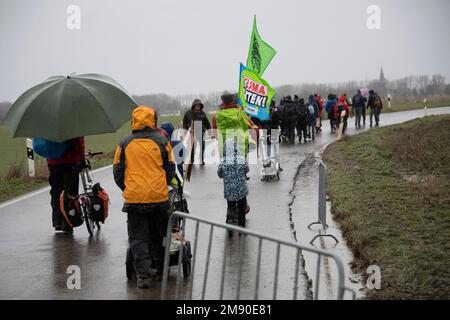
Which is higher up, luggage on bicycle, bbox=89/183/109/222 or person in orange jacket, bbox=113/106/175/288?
person in orange jacket, bbox=113/106/175/288

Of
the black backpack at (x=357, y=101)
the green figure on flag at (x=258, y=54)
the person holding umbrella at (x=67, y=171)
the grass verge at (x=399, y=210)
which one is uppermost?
the green figure on flag at (x=258, y=54)

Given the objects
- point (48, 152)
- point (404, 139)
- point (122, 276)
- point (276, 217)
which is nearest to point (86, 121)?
point (48, 152)

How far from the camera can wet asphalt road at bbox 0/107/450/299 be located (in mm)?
7340

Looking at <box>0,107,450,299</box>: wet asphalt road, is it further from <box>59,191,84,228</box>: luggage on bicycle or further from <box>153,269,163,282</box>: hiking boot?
<box>59,191,84,228</box>: luggage on bicycle

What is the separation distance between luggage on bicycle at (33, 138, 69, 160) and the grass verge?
4.36m

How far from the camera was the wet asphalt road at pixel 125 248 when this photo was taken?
7.34 m

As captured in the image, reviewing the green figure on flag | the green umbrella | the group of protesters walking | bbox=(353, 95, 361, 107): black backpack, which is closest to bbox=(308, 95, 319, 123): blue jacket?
the group of protesters walking

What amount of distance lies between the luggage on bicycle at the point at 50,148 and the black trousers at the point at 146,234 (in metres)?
3.09

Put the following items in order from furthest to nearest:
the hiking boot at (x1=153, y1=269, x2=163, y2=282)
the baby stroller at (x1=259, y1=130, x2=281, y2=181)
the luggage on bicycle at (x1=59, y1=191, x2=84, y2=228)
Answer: the baby stroller at (x1=259, y1=130, x2=281, y2=181)
the luggage on bicycle at (x1=59, y1=191, x2=84, y2=228)
the hiking boot at (x1=153, y1=269, x2=163, y2=282)

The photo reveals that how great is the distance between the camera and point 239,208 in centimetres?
1027

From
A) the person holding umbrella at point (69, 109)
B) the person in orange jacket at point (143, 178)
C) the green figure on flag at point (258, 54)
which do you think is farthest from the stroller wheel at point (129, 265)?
the green figure on flag at point (258, 54)

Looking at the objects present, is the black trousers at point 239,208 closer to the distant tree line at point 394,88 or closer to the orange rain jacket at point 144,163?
the orange rain jacket at point 144,163

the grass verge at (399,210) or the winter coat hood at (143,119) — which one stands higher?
the winter coat hood at (143,119)
